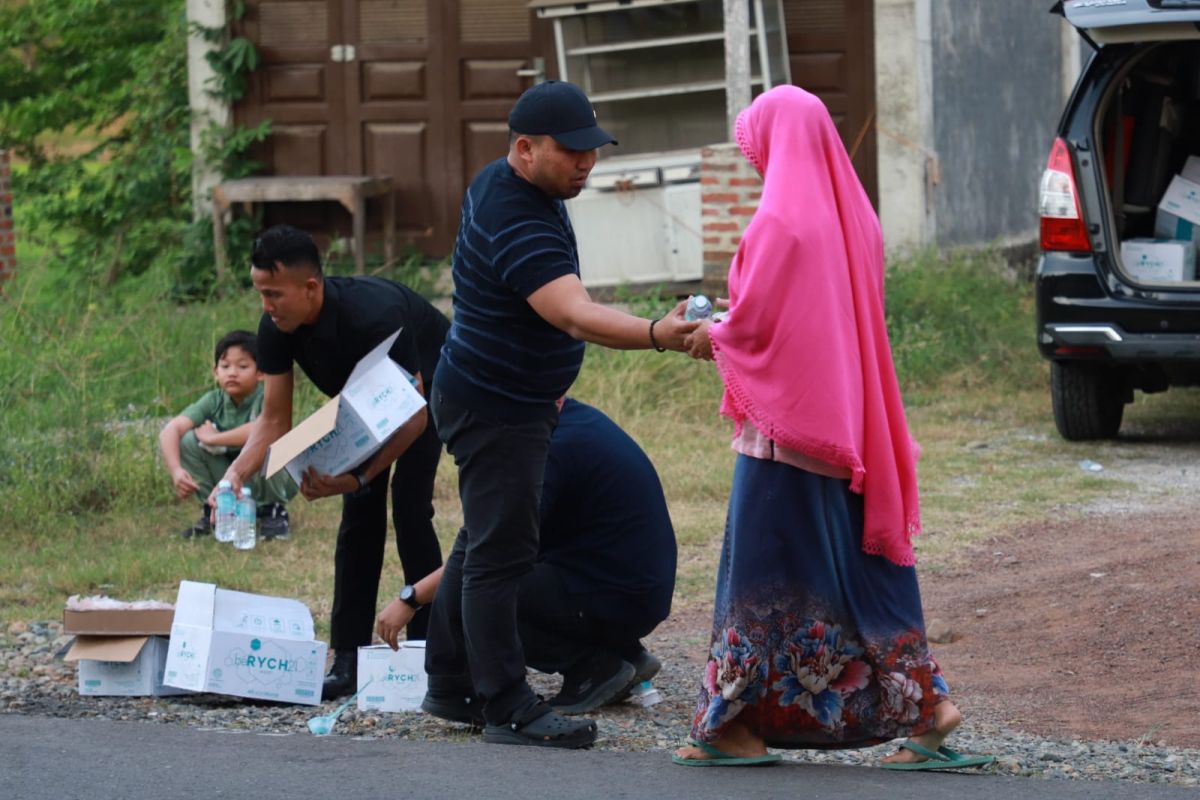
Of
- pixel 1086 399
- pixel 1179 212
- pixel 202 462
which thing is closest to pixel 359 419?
pixel 202 462

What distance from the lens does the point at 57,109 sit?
52.7ft

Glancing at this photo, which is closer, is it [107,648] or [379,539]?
[107,648]

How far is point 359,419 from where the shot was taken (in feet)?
17.4

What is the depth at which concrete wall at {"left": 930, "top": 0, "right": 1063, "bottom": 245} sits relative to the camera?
12.7 m

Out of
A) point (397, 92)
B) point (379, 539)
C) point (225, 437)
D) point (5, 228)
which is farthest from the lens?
point (397, 92)

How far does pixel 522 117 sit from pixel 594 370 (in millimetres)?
5786

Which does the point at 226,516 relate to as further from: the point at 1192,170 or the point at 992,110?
the point at 992,110

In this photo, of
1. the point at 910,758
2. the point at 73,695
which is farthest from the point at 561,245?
the point at 73,695

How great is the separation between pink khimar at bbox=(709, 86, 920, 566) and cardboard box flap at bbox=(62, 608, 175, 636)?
84.7 inches

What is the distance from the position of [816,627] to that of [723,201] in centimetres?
748

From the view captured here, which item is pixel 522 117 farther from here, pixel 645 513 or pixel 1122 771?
pixel 1122 771

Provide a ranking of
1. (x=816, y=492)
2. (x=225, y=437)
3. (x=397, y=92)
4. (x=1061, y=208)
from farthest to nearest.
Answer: (x=397, y=92) → (x=1061, y=208) → (x=225, y=437) → (x=816, y=492)

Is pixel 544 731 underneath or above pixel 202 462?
underneath

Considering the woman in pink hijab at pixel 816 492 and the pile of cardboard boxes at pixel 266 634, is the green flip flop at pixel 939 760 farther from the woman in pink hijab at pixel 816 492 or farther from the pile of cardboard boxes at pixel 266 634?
the pile of cardboard boxes at pixel 266 634
